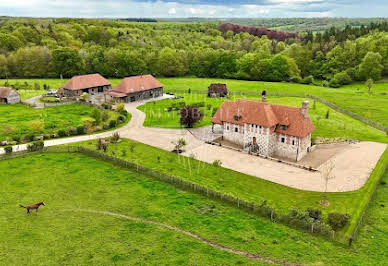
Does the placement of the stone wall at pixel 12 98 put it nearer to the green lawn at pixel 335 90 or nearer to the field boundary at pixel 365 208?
the green lawn at pixel 335 90

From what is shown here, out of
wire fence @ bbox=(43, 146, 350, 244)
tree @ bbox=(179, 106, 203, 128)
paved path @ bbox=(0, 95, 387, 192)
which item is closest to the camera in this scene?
wire fence @ bbox=(43, 146, 350, 244)

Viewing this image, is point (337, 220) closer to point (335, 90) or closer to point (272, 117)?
point (272, 117)

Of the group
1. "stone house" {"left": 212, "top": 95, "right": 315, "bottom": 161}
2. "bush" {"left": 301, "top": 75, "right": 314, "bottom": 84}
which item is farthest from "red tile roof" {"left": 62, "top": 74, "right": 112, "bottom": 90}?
"bush" {"left": 301, "top": 75, "right": 314, "bottom": 84}

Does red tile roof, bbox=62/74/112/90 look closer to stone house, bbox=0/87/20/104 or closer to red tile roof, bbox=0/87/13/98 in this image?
stone house, bbox=0/87/20/104

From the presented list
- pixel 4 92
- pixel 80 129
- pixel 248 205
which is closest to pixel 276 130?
pixel 248 205

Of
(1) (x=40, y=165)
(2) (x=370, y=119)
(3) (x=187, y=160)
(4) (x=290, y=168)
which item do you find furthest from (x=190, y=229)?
(2) (x=370, y=119)

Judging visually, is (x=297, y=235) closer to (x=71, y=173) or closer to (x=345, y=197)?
(x=345, y=197)

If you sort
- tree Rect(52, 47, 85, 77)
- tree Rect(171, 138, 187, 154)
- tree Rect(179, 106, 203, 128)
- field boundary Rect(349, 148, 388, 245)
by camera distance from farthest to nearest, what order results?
tree Rect(52, 47, 85, 77), tree Rect(179, 106, 203, 128), tree Rect(171, 138, 187, 154), field boundary Rect(349, 148, 388, 245)

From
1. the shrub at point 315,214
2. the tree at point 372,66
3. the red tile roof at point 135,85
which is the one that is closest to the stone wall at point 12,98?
the red tile roof at point 135,85
